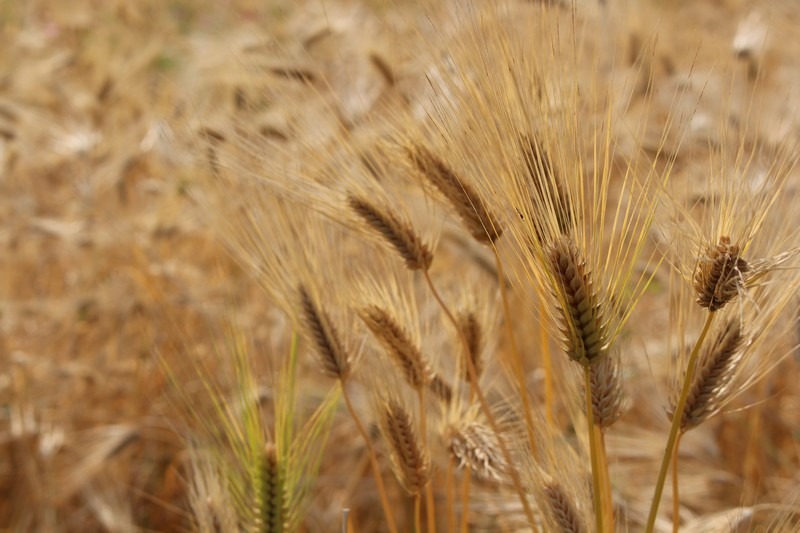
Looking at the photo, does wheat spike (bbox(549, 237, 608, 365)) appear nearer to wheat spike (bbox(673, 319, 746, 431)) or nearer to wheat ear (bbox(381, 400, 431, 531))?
wheat spike (bbox(673, 319, 746, 431))

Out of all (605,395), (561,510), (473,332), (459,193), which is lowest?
(561,510)

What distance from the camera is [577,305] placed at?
67 cm

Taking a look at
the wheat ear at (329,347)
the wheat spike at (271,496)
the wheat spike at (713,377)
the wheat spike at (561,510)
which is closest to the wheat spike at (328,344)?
the wheat ear at (329,347)

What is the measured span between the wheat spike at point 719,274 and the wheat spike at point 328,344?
0.40 metres

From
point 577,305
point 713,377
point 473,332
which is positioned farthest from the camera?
point 473,332

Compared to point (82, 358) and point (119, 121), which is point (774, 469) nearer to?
point (82, 358)

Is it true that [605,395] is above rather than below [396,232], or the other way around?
below

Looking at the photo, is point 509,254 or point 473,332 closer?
point 509,254

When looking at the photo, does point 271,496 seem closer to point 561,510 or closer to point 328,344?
point 328,344

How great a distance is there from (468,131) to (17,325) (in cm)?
234

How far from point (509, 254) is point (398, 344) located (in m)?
0.19

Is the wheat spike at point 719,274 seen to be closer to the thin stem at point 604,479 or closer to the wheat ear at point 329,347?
the thin stem at point 604,479

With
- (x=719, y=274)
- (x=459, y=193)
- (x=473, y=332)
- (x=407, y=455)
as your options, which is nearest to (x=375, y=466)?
(x=407, y=455)

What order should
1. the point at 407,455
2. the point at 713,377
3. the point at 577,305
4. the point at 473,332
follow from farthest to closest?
the point at 473,332, the point at 407,455, the point at 713,377, the point at 577,305
